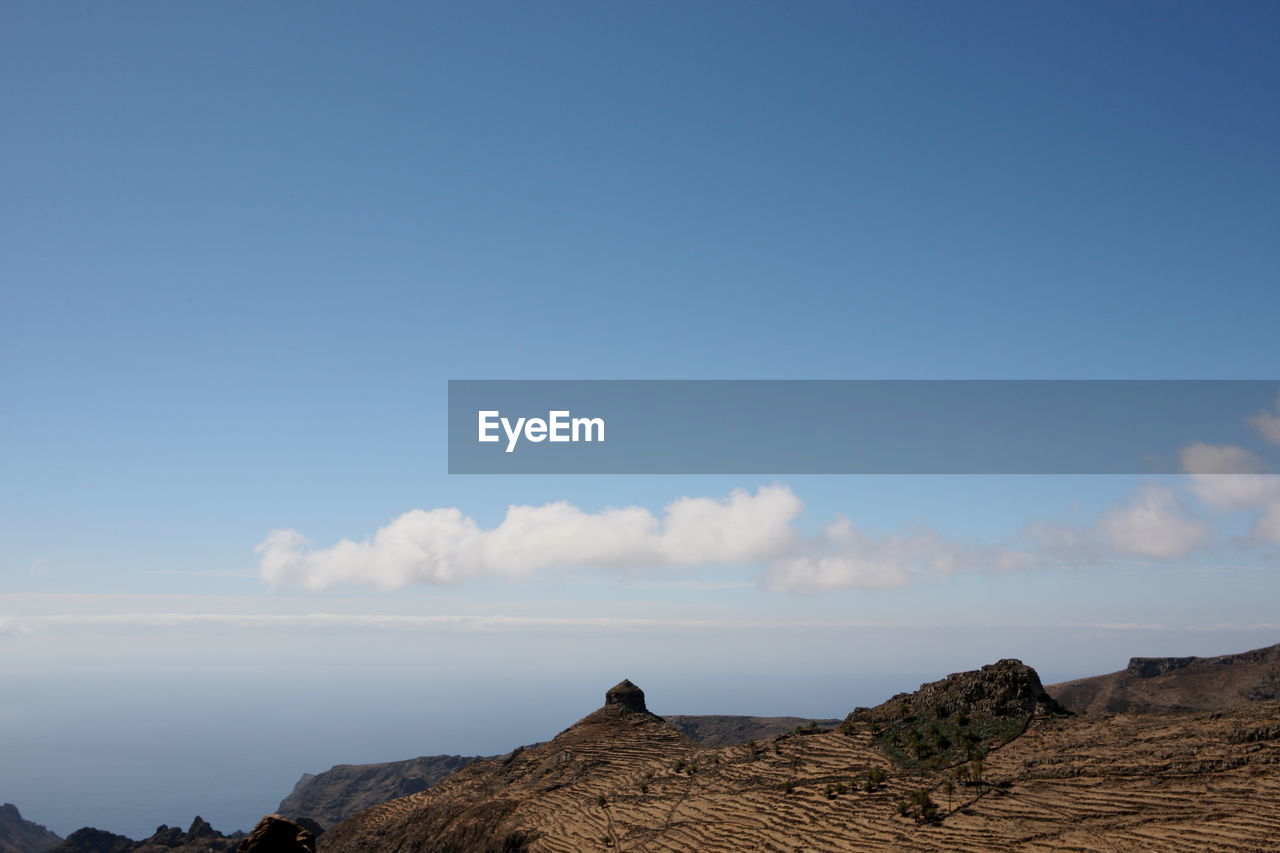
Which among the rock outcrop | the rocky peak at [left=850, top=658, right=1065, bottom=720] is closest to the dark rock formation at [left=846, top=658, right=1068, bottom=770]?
the rocky peak at [left=850, top=658, right=1065, bottom=720]

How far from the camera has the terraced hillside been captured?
24.1m

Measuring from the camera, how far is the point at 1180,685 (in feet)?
326

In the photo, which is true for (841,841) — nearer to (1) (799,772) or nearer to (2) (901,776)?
(2) (901,776)

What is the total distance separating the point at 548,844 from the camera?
1524 inches

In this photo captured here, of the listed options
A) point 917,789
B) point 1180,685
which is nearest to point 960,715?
point 917,789

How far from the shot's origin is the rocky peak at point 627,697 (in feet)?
202

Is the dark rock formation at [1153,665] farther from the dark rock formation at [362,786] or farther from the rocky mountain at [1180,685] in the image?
the dark rock formation at [362,786]

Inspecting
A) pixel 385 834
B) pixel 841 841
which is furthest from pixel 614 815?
pixel 385 834

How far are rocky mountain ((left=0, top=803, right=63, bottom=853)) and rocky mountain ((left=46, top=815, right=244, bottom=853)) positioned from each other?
33937 mm

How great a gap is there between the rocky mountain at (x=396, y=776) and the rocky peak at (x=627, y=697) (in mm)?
36209

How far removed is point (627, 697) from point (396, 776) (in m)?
81.4

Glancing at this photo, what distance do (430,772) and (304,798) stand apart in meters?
20.5

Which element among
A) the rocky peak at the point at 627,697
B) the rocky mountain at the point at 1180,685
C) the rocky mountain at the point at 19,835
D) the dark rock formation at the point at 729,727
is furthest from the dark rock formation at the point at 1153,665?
the rocky mountain at the point at 19,835

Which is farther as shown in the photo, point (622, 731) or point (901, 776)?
point (622, 731)
